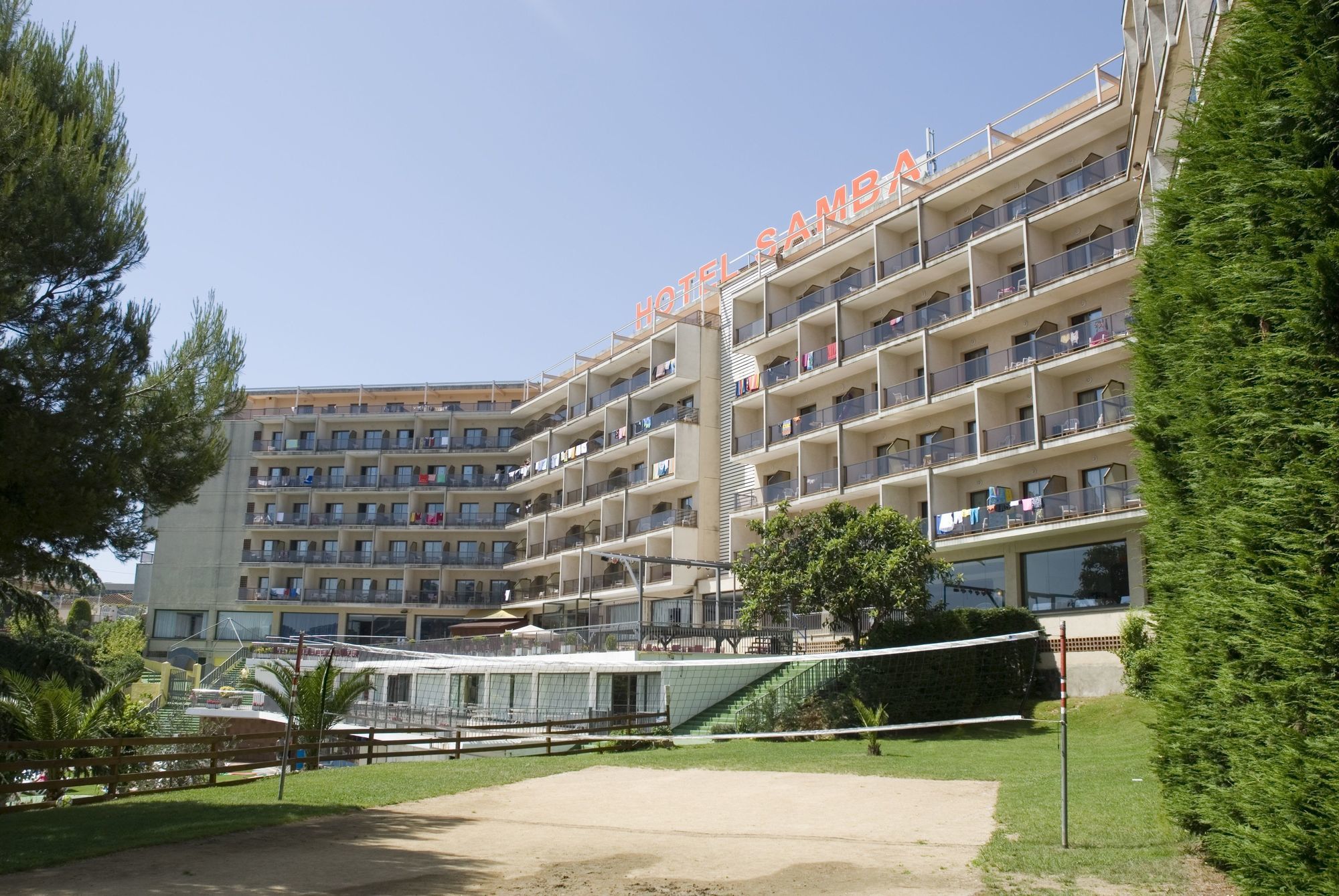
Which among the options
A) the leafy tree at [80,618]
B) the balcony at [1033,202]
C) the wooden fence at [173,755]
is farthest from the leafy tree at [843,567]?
the leafy tree at [80,618]

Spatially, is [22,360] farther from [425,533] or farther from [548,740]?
[425,533]

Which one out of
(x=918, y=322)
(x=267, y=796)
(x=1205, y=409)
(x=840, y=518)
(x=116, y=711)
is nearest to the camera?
(x=1205, y=409)

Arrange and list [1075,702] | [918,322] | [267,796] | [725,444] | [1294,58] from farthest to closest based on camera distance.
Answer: [725,444] < [918,322] < [1075,702] < [267,796] < [1294,58]

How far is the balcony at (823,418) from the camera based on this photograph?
1563 inches

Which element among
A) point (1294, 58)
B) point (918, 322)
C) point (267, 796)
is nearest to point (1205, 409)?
point (1294, 58)

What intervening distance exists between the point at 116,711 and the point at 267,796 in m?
8.90

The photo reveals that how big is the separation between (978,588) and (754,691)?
370 inches

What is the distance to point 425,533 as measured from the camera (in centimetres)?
7025

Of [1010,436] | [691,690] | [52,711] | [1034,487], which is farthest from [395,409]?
[52,711]

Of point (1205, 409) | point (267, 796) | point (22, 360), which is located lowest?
point (267, 796)

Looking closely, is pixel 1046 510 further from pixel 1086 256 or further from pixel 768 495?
pixel 768 495

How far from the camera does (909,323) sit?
38.6 meters

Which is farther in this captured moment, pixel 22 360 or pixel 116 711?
pixel 116 711

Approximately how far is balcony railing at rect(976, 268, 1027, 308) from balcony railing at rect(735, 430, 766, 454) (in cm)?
1193
